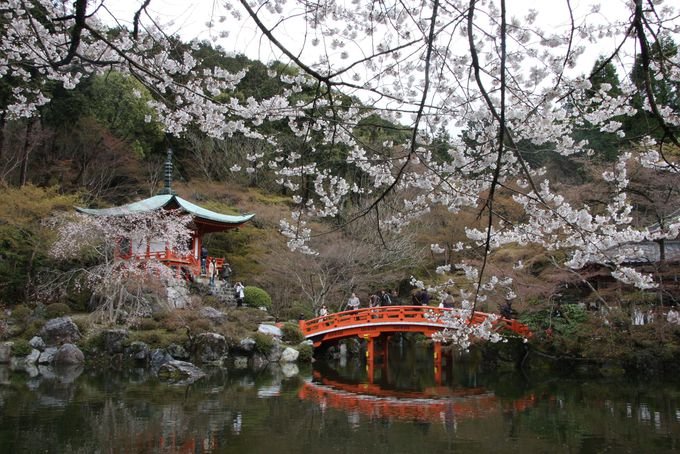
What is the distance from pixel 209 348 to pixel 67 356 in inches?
118

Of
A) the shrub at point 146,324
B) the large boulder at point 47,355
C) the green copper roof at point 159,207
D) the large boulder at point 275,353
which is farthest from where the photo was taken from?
the green copper roof at point 159,207

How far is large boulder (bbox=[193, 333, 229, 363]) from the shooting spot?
1488 centimetres

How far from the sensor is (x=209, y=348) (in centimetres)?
1495

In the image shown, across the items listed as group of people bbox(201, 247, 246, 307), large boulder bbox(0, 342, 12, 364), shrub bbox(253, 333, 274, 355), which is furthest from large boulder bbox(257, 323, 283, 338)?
large boulder bbox(0, 342, 12, 364)

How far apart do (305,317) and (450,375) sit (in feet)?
17.7

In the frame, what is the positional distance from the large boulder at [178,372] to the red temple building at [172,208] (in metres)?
4.51

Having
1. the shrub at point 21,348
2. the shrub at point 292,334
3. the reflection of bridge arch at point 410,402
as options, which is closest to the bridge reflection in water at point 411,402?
the reflection of bridge arch at point 410,402

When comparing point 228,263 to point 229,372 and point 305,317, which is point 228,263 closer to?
point 305,317

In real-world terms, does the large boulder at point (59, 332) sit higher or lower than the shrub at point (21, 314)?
lower

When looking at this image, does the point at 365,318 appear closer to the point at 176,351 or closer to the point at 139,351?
the point at 176,351

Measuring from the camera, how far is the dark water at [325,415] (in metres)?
7.22

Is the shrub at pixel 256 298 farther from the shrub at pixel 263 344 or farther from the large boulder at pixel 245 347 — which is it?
the large boulder at pixel 245 347

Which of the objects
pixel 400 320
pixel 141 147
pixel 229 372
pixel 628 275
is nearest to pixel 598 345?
pixel 400 320

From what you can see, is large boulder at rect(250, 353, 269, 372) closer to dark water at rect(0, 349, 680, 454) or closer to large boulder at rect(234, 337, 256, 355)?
large boulder at rect(234, 337, 256, 355)
